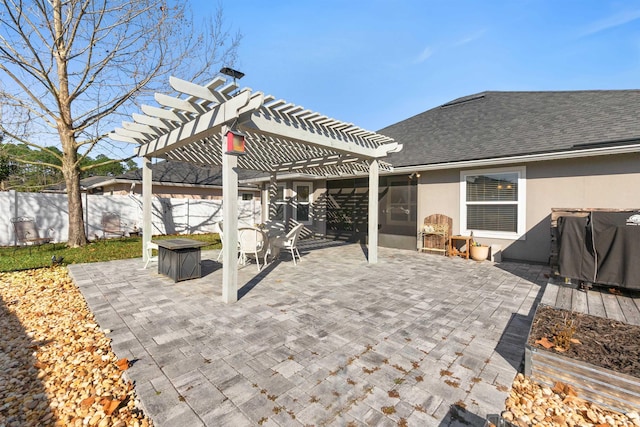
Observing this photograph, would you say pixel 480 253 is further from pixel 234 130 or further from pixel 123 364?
pixel 123 364

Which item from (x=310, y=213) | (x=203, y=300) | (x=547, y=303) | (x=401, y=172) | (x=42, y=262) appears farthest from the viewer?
(x=310, y=213)

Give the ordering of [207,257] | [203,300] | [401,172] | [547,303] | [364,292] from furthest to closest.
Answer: [401,172] → [207,257] → [364,292] → [203,300] → [547,303]

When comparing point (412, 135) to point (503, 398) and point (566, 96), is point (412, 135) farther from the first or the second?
point (503, 398)

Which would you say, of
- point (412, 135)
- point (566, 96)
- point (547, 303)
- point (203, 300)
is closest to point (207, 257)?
point (203, 300)

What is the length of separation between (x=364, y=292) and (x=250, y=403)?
9.79 feet

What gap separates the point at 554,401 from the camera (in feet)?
7.02

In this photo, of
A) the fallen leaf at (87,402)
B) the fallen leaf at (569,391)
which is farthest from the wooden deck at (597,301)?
the fallen leaf at (87,402)

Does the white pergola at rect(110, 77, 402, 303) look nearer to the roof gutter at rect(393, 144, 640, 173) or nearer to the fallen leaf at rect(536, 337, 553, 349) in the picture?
the roof gutter at rect(393, 144, 640, 173)

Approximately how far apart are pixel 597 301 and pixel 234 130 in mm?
5695

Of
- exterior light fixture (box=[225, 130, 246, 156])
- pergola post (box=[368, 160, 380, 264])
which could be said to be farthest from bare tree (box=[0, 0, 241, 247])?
exterior light fixture (box=[225, 130, 246, 156])

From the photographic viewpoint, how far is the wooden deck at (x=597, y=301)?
3502 mm

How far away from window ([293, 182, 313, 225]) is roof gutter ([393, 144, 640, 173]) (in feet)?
15.6

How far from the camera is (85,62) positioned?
823 centimetres

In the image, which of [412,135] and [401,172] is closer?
[401,172]
